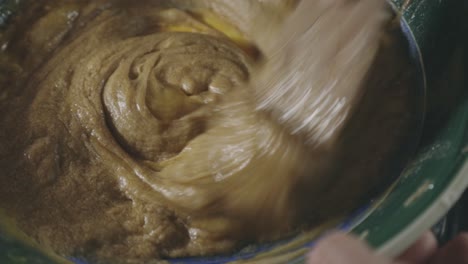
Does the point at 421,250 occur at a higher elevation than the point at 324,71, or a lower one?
lower

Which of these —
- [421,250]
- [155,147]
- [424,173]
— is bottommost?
[155,147]

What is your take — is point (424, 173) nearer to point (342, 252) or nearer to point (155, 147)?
point (342, 252)

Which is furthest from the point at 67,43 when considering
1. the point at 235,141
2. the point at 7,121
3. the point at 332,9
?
the point at 332,9

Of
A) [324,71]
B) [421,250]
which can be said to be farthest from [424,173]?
[324,71]

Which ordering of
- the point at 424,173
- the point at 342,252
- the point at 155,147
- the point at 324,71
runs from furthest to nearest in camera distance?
the point at 155,147 < the point at 324,71 < the point at 424,173 < the point at 342,252

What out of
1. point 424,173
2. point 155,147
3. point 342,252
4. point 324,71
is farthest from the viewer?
point 155,147

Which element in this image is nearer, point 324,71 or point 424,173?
point 424,173

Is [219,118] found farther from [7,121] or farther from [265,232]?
[7,121]
